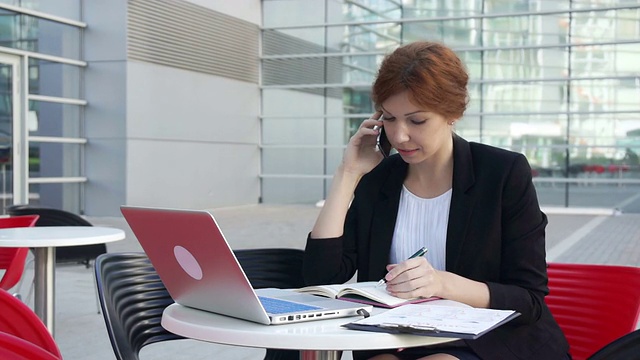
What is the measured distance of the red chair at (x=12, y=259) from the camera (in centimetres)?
449

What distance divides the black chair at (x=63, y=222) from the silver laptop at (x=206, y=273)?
4.24 metres

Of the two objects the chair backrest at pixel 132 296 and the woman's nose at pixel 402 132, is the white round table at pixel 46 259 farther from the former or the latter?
the woman's nose at pixel 402 132

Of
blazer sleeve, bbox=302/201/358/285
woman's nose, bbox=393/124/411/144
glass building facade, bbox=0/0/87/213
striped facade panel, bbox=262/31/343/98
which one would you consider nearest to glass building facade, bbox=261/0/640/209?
striped facade panel, bbox=262/31/343/98

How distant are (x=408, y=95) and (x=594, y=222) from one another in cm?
1281

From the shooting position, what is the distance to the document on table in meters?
1.63

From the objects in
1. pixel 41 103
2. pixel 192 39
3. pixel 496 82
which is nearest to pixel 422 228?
pixel 41 103

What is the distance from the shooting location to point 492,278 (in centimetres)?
227

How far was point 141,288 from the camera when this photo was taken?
8.69 feet

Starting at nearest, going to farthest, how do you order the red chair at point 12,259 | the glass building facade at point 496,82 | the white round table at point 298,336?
the white round table at point 298,336 < the red chair at point 12,259 < the glass building facade at point 496,82

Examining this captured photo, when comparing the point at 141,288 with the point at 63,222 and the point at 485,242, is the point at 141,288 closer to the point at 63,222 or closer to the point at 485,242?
the point at 485,242

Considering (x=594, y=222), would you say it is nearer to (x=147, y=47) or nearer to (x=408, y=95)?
(x=147, y=47)

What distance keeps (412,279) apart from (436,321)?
0.85 ft

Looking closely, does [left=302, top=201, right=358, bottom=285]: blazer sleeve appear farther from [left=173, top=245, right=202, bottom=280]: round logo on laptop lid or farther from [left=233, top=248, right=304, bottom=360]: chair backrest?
[left=173, top=245, right=202, bottom=280]: round logo on laptop lid

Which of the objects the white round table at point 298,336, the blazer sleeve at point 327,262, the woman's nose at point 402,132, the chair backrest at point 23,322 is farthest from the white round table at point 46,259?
the white round table at point 298,336
